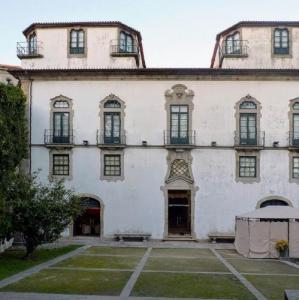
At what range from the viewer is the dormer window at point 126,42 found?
3241cm

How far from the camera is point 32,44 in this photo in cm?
3300

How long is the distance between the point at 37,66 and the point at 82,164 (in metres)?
7.76

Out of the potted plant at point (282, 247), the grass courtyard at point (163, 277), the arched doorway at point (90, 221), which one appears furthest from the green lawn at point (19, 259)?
the potted plant at point (282, 247)

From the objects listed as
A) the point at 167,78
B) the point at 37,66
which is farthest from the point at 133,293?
the point at 37,66

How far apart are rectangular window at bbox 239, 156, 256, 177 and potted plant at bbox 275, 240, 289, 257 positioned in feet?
24.3

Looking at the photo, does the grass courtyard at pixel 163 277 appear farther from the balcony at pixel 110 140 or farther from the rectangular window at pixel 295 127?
the rectangular window at pixel 295 127

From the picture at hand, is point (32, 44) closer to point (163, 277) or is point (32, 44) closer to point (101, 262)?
point (101, 262)

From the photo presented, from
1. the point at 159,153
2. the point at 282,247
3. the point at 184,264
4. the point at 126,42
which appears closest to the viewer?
the point at 184,264

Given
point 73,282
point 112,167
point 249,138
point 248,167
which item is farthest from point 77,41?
point 73,282

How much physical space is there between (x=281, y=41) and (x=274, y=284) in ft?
67.4

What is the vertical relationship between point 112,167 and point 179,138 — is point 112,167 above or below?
below

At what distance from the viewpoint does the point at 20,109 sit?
2581cm

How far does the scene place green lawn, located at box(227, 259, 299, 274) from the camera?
760 inches

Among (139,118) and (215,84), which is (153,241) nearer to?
(139,118)
